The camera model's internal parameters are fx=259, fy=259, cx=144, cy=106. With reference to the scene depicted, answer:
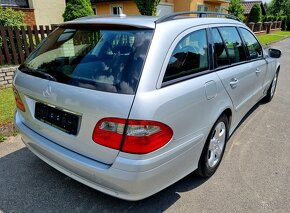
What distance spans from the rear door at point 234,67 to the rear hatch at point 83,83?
44.4 inches

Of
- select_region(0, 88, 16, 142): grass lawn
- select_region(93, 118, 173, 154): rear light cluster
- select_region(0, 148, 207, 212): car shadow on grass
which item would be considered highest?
select_region(93, 118, 173, 154): rear light cluster

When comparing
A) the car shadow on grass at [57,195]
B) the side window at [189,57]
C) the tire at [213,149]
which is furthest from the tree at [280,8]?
the car shadow on grass at [57,195]

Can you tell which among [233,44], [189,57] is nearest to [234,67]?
[233,44]

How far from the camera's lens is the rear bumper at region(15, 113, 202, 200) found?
76.8 inches

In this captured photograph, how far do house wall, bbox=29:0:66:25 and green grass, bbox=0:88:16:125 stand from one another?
262 inches

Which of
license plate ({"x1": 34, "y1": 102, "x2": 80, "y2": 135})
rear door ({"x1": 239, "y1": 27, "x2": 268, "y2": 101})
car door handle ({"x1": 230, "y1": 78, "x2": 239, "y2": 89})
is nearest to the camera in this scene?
license plate ({"x1": 34, "y1": 102, "x2": 80, "y2": 135})

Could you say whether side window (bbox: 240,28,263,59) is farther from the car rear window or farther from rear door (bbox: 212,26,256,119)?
the car rear window

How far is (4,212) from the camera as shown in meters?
2.42

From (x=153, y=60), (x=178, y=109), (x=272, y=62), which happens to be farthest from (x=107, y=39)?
(x=272, y=62)

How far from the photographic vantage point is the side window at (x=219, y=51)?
9.52 feet

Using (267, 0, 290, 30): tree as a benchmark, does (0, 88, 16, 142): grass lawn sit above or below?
below

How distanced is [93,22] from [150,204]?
1.86 metres

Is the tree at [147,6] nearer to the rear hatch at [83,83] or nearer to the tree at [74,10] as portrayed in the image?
the tree at [74,10]

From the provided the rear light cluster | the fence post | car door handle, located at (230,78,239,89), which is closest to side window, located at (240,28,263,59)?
car door handle, located at (230,78,239,89)
